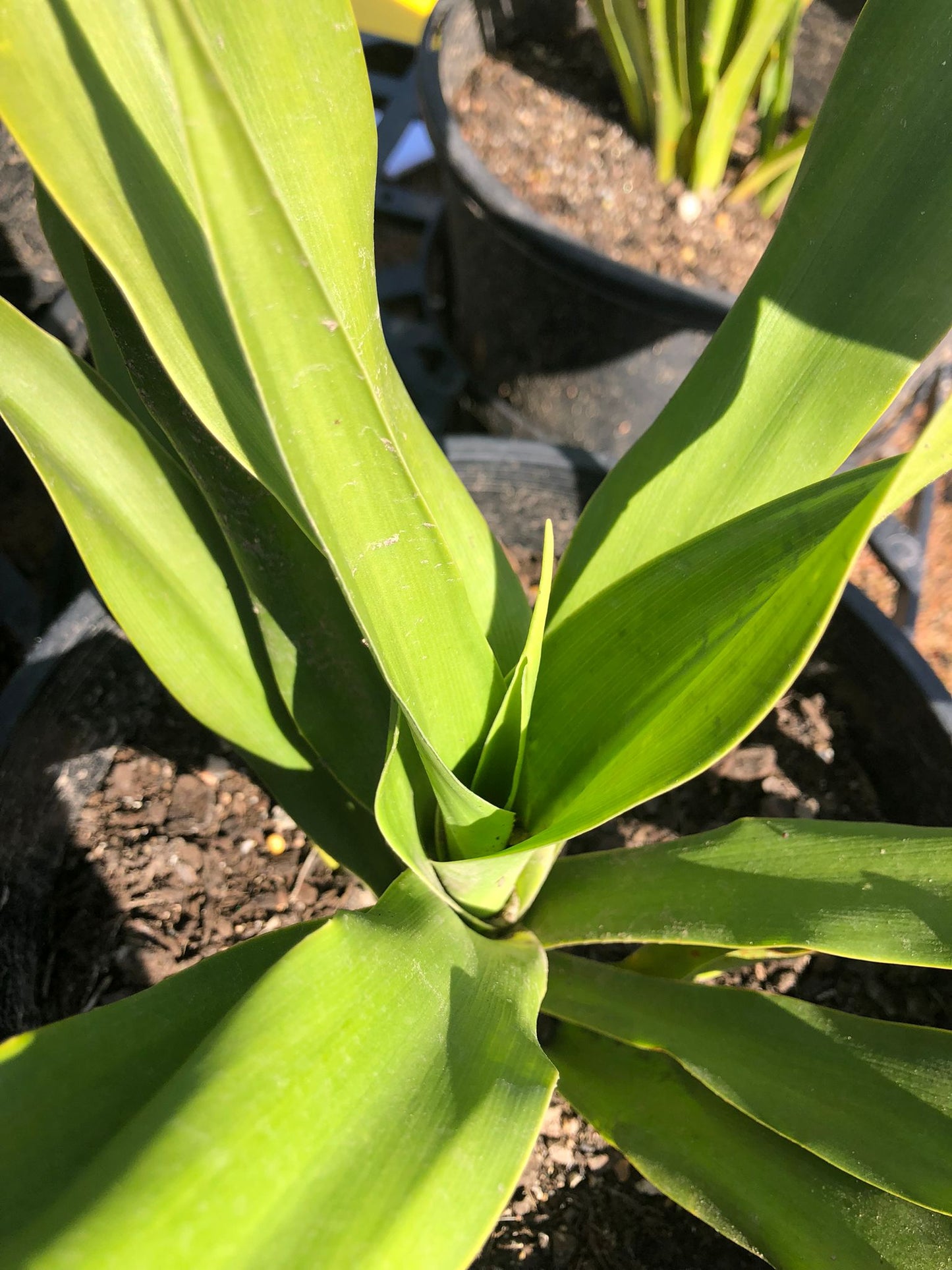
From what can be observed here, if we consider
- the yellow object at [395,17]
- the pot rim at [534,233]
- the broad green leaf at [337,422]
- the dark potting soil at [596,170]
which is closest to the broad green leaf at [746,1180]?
the broad green leaf at [337,422]

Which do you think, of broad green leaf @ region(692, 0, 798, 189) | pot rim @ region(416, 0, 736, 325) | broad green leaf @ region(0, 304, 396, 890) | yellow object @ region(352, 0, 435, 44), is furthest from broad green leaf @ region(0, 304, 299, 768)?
yellow object @ region(352, 0, 435, 44)

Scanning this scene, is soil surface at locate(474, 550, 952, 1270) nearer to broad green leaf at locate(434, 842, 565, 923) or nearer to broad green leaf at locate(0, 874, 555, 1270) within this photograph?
broad green leaf at locate(434, 842, 565, 923)

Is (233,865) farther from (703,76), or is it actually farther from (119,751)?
(703,76)

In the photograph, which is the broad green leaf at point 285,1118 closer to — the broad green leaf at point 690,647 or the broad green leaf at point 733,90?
the broad green leaf at point 690,647

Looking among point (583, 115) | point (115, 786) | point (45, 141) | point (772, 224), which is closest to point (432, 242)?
point (583, 115)

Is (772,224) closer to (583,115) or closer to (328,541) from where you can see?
(583,115)

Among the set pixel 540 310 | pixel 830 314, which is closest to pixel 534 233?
pixel 540 310
